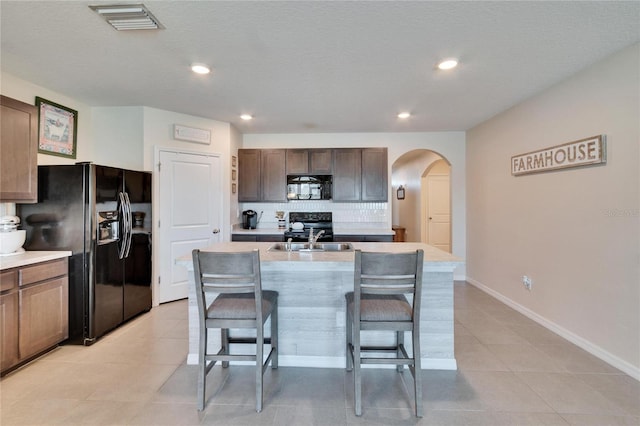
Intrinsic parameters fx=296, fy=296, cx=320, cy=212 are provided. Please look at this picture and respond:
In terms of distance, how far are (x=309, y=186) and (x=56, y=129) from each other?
3237mm

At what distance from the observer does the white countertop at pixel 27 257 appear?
2.19 metres

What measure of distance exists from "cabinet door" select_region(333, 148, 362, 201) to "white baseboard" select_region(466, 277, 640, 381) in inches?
99.2

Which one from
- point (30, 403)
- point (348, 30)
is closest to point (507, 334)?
point (348, 30)

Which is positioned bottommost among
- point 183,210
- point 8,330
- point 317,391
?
point 317,391

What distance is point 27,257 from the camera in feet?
7.82

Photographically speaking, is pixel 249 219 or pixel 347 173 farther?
pixel 249 219

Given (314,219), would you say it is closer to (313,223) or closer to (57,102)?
(313,223)

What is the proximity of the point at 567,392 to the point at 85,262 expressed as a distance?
401cm

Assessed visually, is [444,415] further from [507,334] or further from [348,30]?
[348,30]

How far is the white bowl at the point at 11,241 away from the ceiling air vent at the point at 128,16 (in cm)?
188

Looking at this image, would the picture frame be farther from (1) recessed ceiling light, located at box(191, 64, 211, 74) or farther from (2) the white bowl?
(1) recessed ceiling light, located at box(191, 64, 211, 74)

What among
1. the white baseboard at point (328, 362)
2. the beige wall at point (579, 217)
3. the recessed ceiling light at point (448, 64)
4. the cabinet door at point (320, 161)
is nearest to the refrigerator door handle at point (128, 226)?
the white baseboard at point (328, 362)

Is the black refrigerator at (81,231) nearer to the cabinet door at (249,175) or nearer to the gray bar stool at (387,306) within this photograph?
the cabinet door at (249,175)

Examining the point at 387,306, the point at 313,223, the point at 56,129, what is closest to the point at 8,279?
the point at 56,129
